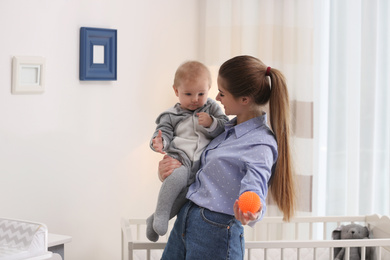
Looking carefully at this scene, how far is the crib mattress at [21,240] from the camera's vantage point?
151cm

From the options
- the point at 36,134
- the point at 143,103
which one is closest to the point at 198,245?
the point at 36,134

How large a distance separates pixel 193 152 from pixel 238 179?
0.66 feet

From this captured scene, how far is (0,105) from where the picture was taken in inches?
87.8

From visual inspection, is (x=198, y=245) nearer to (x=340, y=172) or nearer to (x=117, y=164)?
(x=117, y=164)

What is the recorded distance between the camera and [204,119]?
1.95 metres

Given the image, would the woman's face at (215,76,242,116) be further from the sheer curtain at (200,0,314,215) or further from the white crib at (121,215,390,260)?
the sheer curtain at (200,0,314,215)

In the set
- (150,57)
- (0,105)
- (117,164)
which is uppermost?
(150,57)

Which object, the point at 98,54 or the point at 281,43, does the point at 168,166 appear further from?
the point at 281,43

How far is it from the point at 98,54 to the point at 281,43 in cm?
92

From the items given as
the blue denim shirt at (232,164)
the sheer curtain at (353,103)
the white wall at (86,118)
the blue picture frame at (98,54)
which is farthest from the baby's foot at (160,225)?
the sheer curtain at (353,103)

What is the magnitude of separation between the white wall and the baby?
0.60 metres

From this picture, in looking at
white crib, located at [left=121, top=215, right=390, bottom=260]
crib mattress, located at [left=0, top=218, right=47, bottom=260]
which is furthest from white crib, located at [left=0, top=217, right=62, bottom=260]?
white crib, located at [left=121, top=215, right=390, bottom=260]

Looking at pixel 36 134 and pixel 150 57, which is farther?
pixel 150 57

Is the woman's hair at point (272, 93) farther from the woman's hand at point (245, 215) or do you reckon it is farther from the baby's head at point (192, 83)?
the woman's hand at point (245, 215)
